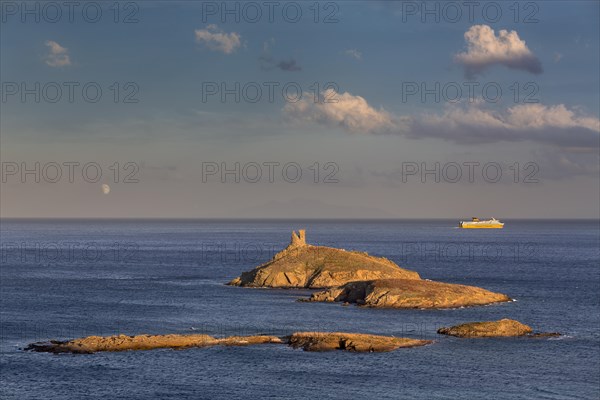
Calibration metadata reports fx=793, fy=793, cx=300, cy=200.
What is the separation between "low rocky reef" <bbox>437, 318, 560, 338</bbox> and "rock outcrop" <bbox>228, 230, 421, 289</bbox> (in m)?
53.3

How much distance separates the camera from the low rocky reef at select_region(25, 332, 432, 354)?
98.9m

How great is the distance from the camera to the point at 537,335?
110750 mm

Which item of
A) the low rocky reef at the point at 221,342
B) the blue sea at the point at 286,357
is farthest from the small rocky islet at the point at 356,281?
the low rocky reef at the point at 221,342

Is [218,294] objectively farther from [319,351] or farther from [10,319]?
[319,351]

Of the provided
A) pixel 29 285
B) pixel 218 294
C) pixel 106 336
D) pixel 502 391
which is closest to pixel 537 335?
pixel 502 391

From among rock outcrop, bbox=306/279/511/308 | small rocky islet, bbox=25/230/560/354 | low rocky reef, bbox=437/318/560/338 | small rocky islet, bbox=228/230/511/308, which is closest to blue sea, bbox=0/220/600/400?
low rocky reef, bbox=437/318/560/338

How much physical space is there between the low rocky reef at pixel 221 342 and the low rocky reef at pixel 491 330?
7.61 meters

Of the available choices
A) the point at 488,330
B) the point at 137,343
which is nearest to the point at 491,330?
the point at 488,330

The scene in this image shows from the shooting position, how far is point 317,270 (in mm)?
175000

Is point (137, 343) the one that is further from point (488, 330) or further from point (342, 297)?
point (342, 297)

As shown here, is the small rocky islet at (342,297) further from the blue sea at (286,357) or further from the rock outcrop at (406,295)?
the blue sea at (286,357)

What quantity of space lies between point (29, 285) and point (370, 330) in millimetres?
98721

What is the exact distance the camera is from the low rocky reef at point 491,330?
359 feet

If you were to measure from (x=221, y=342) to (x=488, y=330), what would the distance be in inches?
1462
